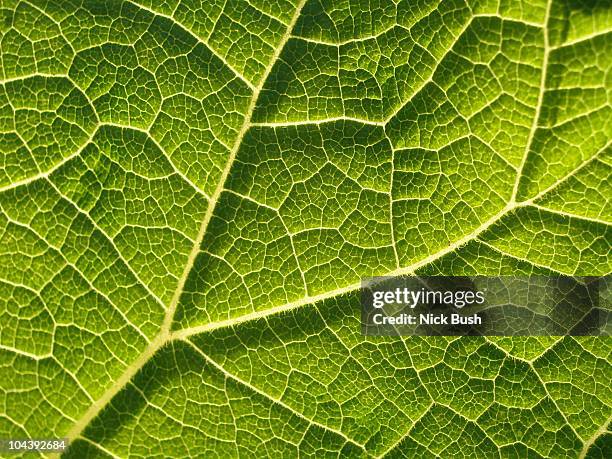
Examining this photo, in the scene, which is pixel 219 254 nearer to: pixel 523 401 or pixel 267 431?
pixel 267 431

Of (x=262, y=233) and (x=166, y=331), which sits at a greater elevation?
(x=262, y=233)

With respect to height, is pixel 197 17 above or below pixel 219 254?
above

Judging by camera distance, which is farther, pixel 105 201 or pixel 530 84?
pixel 105 201

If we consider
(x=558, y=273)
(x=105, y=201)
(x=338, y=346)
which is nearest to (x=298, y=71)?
(x=105, y=201)

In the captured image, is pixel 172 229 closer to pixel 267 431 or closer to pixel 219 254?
pixel 219 254

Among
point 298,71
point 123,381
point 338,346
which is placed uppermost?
point 298,71

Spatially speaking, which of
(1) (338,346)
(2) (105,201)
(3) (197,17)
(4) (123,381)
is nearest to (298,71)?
(3) (197,17)
